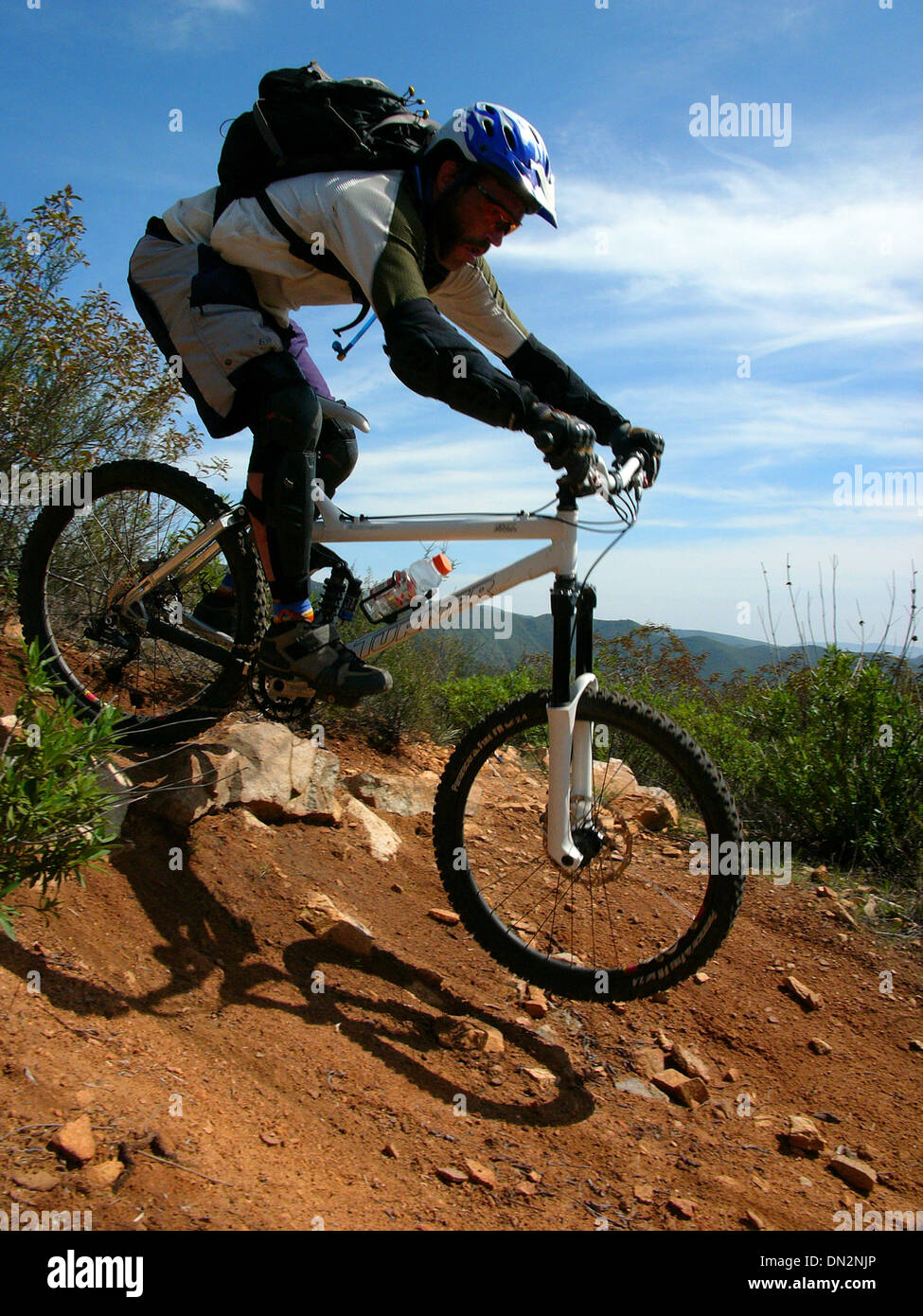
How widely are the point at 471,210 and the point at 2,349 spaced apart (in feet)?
10.7

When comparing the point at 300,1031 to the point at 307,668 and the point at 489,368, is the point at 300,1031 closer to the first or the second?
the point at 307,668

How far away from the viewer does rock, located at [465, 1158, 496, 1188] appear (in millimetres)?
2096

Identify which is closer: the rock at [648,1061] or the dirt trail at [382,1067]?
the dirt trail at [382,1067]

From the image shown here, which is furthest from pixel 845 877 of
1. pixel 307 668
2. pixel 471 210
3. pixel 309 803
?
pixel 471 210

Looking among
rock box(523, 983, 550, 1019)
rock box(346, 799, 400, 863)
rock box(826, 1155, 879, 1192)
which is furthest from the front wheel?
rock box(826, 1155, 879, 1192)

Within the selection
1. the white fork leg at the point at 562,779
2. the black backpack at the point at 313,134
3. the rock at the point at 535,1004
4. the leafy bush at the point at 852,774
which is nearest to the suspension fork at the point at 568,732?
the white fork leg at the point at 562,779

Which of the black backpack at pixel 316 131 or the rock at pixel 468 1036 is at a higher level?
the black backpack at pixel 316 131

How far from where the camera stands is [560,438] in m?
2.55

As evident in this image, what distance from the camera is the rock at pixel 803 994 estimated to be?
3.13 m

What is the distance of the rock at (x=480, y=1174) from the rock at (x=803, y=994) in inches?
60.7

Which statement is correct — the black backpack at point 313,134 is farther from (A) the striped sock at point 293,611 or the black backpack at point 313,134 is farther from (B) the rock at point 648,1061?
(B) the rock at point 648,1061

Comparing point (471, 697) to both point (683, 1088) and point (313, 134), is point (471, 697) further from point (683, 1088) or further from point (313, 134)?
point (313, 134)

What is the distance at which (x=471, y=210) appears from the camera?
9.07 ft
